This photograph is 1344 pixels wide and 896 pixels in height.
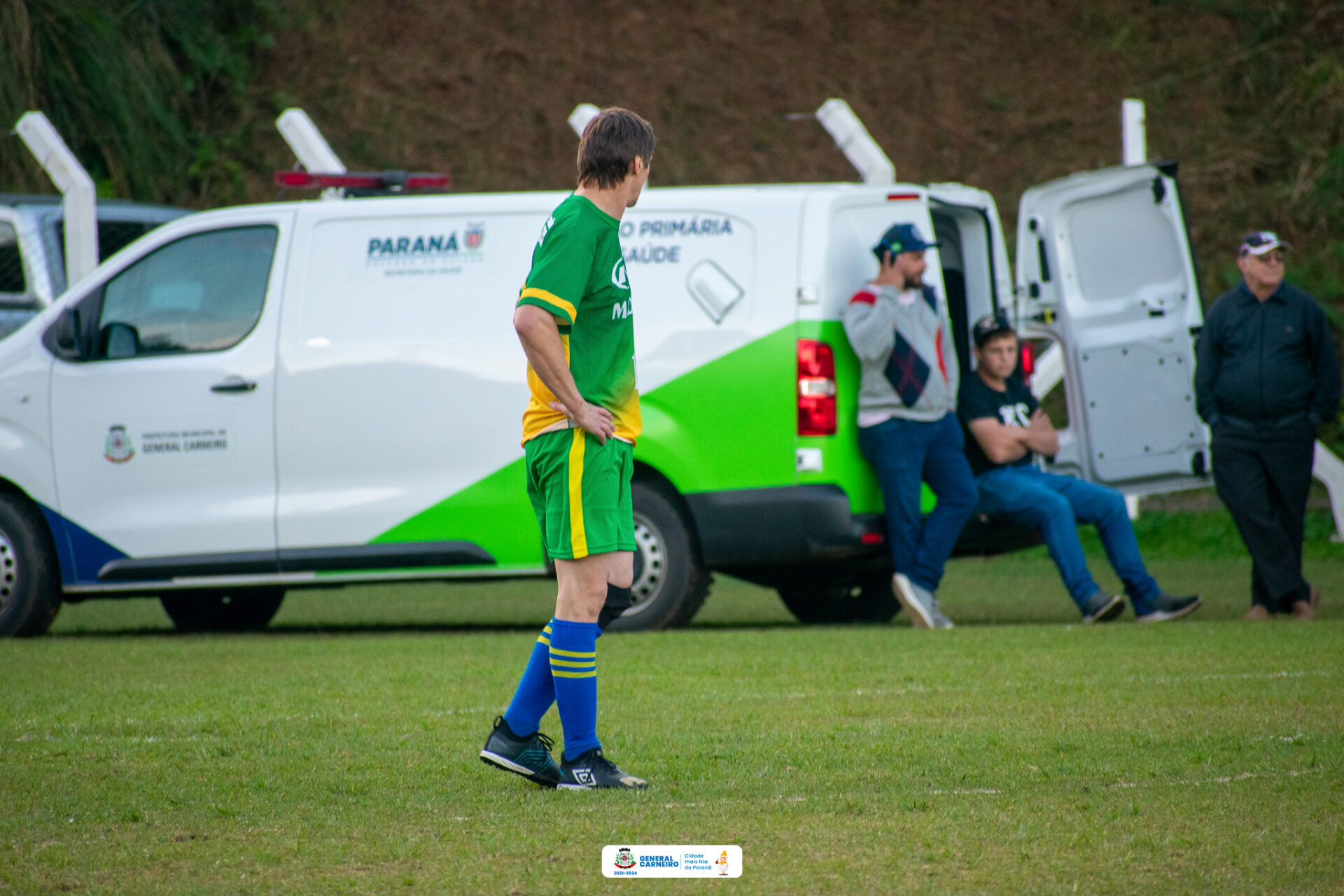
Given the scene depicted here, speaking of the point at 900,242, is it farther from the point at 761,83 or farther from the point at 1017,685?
the point at 761,83

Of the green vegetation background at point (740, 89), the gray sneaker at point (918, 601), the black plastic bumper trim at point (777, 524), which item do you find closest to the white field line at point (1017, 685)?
the black plastic bumper trim at point (777, 524)

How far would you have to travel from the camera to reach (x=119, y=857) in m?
3.93

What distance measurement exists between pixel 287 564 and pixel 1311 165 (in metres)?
12.0

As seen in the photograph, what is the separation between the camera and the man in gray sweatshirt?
28.8 feet

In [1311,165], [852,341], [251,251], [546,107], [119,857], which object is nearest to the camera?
[119,857]

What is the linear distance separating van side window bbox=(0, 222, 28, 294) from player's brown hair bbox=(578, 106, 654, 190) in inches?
342

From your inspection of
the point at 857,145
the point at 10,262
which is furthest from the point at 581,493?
the point at 10,262

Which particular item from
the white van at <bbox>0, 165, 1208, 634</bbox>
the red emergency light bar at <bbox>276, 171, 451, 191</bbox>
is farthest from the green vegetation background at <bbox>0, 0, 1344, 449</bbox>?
the white van at <bbox>0, 165, 1208, 634</bbox>

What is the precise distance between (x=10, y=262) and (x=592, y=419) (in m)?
8.95

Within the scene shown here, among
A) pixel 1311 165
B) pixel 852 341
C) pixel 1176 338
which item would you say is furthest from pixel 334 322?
pixel 1311 165

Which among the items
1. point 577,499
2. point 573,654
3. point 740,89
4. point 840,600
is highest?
point 740,89

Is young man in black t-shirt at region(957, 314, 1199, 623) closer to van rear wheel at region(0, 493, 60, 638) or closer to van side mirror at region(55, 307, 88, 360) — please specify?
van side mirror at region(55, 307, 88, 360)

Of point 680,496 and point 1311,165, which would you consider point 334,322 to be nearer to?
point 680,496

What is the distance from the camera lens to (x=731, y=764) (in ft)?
16.5
